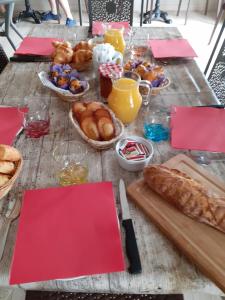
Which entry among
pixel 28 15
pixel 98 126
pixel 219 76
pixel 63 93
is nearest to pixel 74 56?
pixel 63 93

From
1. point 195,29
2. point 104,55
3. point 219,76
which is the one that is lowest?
point 195,29

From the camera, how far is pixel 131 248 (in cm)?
50

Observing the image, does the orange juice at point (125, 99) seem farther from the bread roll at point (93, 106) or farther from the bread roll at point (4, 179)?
the bread roll at point (4, 179)

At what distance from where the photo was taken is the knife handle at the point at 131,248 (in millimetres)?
471

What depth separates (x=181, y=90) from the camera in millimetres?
992

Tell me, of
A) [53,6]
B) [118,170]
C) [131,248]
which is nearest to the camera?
[131,248]

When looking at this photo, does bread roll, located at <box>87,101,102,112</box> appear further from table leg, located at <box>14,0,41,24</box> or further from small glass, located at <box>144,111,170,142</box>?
table leg, located at <box>14,0,41,24</box>

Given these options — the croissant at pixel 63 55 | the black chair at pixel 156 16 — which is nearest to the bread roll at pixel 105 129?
the croissant at pixel 63 55

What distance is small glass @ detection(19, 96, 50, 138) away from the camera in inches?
31.0

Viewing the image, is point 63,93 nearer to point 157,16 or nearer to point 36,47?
point 36,47

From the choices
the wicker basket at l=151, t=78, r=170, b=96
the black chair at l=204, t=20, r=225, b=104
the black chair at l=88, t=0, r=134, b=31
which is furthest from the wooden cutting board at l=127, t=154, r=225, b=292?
the black chair at l=88, t=0, r=134, b=31

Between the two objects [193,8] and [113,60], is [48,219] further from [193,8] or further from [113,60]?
[193,8]

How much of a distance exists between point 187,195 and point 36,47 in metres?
1.07

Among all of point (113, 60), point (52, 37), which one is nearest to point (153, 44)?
point (113, 60)
